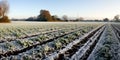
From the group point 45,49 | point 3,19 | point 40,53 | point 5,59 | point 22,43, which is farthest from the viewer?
point 3,19

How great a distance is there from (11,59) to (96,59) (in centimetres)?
376

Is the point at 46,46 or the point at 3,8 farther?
the point at 3,8

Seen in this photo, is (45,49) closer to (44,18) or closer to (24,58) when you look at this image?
(24,58)

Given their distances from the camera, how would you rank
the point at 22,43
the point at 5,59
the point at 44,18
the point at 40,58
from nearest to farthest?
the point at 5,59 → the point at 40,58 → the point at 22,43 → the point at 44,18

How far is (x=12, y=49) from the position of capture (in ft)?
39.7

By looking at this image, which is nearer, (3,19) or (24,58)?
(24,58)

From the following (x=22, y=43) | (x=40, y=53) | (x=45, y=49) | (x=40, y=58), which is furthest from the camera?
(x=22, y=43)

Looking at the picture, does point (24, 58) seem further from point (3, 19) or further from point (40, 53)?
point (3, 19)

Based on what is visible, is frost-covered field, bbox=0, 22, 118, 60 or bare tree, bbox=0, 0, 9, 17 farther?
bare tree, bbox=0, 0, 9, 17

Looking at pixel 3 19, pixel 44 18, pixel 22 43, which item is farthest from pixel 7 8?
pixel 22 43

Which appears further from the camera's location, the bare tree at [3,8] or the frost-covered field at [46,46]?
the bare tree at [3,8]

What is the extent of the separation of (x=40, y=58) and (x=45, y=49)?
2038mm

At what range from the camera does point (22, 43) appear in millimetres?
14016

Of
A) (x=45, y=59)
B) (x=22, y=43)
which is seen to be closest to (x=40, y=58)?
(x=45, y=59)
